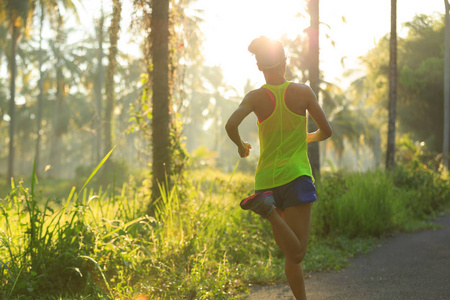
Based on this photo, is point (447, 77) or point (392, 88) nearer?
point (392, 88)

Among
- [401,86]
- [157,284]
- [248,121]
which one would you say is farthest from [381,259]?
[248,121]

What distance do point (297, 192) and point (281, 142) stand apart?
38cm

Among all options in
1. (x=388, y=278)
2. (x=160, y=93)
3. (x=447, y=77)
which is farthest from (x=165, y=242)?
(x=447, y=77)

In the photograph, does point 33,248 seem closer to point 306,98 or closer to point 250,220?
point 306,98

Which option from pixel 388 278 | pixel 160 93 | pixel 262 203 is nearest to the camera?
pixel 262 203

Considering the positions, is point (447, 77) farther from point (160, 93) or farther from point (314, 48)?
point (160, 93)

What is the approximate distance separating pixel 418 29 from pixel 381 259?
77.5 feet

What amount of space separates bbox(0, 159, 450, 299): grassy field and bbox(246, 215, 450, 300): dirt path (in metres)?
0.28

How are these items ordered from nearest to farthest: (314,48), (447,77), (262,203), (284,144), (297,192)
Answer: (262,203) → (297,192) → (284,144) → (314,48) → (447,77)

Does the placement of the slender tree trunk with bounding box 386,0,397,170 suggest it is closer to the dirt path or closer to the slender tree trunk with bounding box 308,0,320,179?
the slender tree trunk with bounding box 308,0,320,179

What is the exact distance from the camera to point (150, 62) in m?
7.54

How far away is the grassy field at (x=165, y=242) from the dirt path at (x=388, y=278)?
28 centimetres

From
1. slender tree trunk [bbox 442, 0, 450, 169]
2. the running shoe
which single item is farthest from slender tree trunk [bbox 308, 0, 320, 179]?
slender tree trunk [bbox 442, 0, 450, 169]

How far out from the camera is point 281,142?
297 cm
